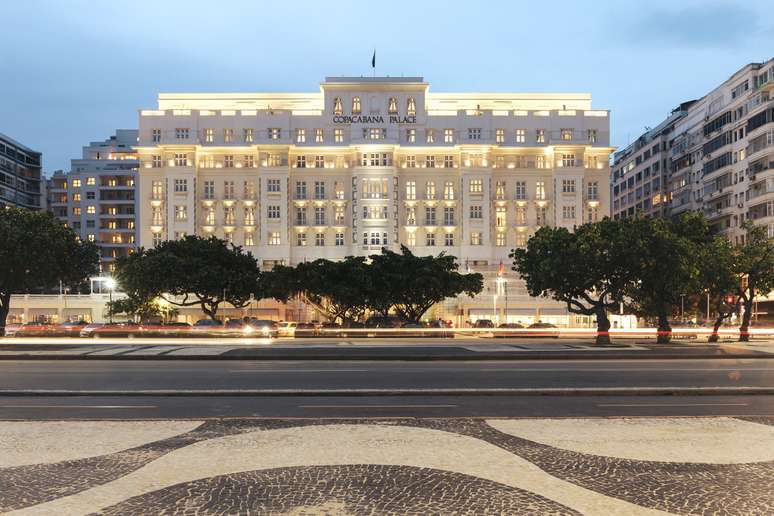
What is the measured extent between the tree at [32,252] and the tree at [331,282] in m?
22.7

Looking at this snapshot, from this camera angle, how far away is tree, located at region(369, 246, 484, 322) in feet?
213

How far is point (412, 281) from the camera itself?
214ft

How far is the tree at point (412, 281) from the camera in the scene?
65000 mm

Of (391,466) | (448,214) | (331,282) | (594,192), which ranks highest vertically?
(594,192)

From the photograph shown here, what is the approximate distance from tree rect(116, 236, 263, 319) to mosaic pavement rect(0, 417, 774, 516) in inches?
2239

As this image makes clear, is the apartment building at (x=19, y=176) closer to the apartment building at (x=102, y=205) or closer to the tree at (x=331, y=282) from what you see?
the apartment building at (x=102, y=205)

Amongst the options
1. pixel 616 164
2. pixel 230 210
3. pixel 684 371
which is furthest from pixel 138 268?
pixel 616 164

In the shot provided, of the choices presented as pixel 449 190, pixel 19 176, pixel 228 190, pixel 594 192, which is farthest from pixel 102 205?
pixel 594 192

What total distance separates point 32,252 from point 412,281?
4001cm

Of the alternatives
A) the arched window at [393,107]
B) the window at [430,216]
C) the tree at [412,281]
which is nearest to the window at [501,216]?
the window at [430,216]

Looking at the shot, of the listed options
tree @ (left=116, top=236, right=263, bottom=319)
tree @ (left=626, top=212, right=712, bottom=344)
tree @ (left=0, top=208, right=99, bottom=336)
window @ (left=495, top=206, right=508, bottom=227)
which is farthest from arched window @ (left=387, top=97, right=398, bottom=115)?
tree @ (left=626, top=212, right=712, bottom=344)

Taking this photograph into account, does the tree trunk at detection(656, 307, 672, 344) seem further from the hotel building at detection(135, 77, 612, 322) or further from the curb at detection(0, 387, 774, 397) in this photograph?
the hotel building at detection(135, 77, 612, 322)

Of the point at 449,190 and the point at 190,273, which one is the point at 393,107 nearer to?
the point at 449,190

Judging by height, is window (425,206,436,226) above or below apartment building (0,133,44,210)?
below
